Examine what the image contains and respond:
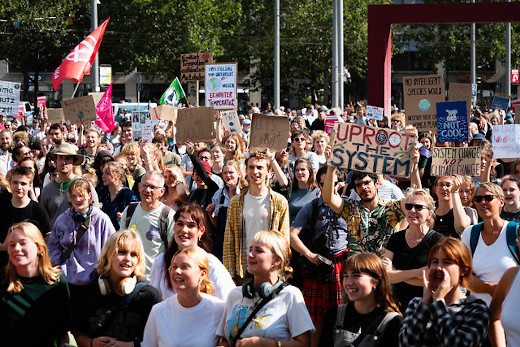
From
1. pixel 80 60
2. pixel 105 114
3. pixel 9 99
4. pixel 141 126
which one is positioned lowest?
pixel 141 126

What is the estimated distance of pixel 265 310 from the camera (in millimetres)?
4973

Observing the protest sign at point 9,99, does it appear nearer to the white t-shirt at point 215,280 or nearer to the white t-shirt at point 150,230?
the white t-shirt at point 150,230

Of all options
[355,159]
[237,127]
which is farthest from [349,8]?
[355,159]

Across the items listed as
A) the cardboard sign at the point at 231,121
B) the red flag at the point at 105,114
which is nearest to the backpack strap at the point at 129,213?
the cardboard sign at the point at 231,121

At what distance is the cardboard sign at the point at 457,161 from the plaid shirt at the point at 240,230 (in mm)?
1912

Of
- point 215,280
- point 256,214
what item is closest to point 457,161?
point 256,214

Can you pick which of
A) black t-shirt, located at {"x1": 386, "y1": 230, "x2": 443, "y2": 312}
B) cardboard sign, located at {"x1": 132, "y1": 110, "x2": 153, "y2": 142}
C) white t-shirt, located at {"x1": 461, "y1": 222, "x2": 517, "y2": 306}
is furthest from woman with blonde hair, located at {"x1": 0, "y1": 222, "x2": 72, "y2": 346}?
cardboard sign, located at {"x1": 132, "y1": 110, "x2": 153, "y2": 142}

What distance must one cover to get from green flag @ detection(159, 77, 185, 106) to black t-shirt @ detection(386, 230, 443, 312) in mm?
13172

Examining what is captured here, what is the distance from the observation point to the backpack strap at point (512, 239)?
5.75 meters

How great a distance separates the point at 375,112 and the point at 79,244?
12.2m

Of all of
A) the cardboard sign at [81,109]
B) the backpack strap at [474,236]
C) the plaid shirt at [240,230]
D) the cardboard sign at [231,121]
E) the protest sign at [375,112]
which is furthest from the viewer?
the protest sign at [375,112]

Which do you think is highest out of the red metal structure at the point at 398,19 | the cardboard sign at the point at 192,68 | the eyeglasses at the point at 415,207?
the red metal structure at the point at 398,19

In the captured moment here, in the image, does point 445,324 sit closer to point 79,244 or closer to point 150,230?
point 150,230

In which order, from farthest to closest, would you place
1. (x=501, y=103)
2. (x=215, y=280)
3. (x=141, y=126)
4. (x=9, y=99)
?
1. (x=501, y=103)
2. (x=9, y=99)
3. (x=141, y=126)
4. (x=215, y=280)
